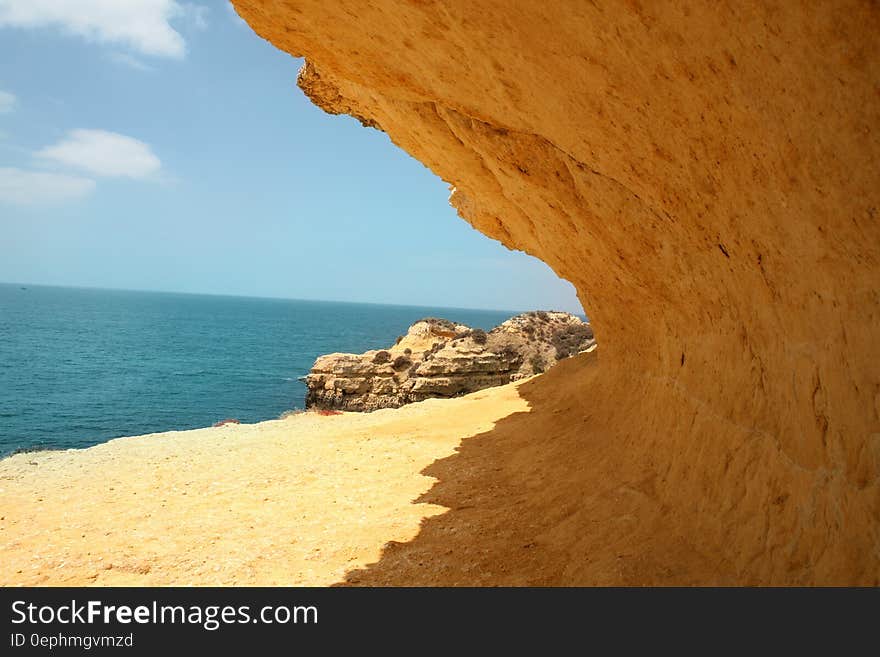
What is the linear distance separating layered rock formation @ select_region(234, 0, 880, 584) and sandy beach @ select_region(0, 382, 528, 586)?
309 cm

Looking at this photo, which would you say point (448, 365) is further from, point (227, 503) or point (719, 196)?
point (719, 196)

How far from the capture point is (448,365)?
27.0m

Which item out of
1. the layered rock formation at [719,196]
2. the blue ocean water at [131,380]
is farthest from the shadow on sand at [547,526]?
the blue ocean water at [131,380]

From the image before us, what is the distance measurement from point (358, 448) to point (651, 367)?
677cm

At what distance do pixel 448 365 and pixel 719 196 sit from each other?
75.9ft

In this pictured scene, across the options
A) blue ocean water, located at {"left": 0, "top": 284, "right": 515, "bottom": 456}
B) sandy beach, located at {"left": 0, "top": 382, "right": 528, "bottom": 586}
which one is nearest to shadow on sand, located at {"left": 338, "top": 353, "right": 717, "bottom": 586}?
sandy beach, located at {"left": 0, "top": 382, "right": 528, "bottom": 586}

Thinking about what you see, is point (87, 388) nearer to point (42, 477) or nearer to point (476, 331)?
point (476, 331)

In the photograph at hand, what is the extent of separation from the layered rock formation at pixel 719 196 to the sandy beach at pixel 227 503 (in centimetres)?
309

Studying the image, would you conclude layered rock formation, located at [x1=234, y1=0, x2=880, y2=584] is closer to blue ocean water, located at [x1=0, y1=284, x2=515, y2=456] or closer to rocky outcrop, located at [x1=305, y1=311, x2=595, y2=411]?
rocky outcrop, located at [x1=305, y1=311, x2=595, y2=411]

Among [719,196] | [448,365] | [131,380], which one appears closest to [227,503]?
[719,196]

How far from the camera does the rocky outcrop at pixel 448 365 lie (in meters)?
26.9

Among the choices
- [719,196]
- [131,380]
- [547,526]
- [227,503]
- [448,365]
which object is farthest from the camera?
[131,380]

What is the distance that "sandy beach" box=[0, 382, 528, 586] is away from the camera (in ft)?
21.2

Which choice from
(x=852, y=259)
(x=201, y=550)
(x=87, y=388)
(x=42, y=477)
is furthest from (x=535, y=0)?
(x=87, y=388)
